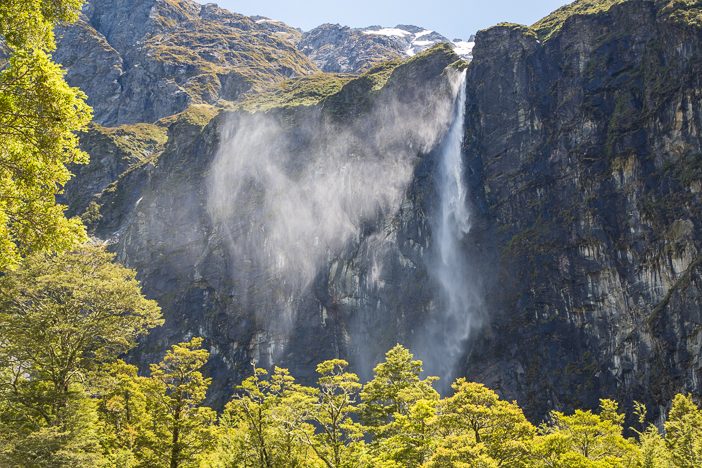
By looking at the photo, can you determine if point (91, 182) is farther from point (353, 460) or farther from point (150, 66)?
point (353, 460)

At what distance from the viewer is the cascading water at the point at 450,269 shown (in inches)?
2534

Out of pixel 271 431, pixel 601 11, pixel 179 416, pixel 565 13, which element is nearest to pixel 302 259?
pixel 601 11

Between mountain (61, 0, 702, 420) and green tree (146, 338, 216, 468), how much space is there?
4143 cm

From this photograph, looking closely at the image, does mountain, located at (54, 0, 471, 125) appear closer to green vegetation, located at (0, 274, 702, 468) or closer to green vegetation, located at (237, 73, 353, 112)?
green vegetation, located at (237, 73, 353, 112)

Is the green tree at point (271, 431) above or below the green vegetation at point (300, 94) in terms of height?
below

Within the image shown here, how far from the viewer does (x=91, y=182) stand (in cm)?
12275

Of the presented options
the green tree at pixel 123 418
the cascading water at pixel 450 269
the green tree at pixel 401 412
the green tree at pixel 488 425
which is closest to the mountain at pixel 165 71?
the cascading water at pixel 450 269

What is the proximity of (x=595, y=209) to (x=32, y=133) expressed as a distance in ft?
194

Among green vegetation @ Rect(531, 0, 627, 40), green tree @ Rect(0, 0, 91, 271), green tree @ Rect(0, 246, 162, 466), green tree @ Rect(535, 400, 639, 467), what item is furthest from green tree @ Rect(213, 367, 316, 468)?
green vegetation @ Rect(531, 0, 627, 40)

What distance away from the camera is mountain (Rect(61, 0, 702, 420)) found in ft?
176

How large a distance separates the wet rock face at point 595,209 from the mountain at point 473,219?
21cm

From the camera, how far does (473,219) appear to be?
2768 inches

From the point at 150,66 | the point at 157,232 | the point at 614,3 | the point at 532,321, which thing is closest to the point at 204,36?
the point at 150,66

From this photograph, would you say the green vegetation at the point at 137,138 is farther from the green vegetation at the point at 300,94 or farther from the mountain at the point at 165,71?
the green vegetation at the point at 300,94
